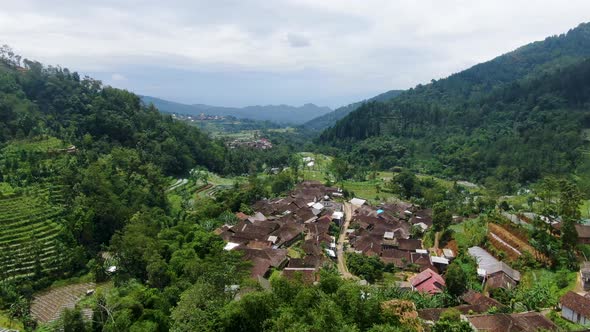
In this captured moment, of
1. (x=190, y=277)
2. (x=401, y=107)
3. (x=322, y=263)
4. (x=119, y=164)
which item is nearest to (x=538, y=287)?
(x=322, y=263)

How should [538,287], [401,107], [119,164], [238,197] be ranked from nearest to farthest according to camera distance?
[538,287], [238,197], [119,164], [401,107]

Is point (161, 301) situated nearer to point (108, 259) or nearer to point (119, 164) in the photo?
point (108, 259)

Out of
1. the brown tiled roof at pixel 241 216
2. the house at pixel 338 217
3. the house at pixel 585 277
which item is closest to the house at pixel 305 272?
the brown tiled roof at pixel 241 216

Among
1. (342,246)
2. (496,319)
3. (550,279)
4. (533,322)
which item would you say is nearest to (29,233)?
(342,246)

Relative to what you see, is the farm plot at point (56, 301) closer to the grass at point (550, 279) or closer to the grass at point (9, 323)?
the grass at point (9, 323)

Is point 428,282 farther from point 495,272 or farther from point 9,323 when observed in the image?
point 9,323

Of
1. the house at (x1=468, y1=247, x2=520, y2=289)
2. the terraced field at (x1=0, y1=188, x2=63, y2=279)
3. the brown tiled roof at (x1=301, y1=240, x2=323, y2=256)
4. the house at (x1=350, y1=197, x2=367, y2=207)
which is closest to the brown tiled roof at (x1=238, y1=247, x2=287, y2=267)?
the brown tiled roof at (x1=301, y1=240, x2=323, y2=256)
